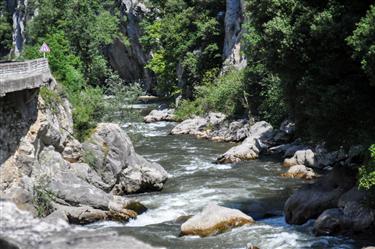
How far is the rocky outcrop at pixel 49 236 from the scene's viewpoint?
300 centimetres

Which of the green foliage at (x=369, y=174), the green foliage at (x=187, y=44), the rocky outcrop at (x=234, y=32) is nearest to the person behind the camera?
the green foliage at (x=369, y=174)

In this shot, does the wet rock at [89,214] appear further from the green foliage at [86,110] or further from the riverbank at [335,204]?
the riverbank at [335,204]

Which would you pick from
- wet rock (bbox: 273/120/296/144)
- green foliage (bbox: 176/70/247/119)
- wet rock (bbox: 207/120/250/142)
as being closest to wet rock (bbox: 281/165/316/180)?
wet rock (bbox: 273/120/296/144)

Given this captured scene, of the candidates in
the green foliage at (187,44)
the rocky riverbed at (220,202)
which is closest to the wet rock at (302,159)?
the rocky riverbed at (220,202)

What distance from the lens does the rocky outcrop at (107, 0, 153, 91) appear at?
238ft

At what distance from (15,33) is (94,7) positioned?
4547 centimetres

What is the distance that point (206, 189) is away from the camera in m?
25.5

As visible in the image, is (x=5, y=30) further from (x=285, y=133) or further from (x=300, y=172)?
(x=300, y=172)

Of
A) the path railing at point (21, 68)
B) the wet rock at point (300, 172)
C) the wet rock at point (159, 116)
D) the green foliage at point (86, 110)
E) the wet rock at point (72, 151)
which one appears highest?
the path railing at point (21, 68)

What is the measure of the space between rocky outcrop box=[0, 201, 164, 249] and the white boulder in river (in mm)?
15487

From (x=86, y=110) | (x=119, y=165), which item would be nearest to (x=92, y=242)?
(x=119, y=165)

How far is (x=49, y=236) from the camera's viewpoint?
305 cm

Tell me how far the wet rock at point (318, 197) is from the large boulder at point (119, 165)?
25.8 feet

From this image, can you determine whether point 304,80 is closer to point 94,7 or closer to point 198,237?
point 198,237
